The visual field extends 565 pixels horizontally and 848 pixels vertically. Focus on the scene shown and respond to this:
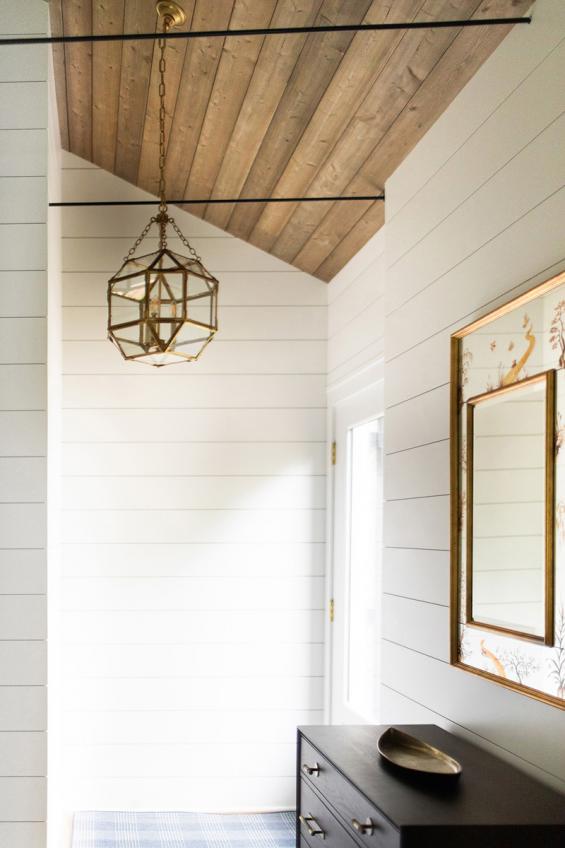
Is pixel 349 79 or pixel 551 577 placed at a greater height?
pixel 349 79

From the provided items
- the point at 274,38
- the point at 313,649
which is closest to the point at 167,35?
the point at 274,38

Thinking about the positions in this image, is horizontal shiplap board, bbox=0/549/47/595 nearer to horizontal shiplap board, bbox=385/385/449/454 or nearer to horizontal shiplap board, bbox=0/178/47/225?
horizontal shiplap board, bbox=0/178/47/225

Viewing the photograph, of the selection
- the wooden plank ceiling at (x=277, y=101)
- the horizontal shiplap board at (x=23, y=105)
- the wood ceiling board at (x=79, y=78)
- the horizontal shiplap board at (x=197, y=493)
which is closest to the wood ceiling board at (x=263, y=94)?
the wooden plank ceiling at (x=277, y=101)

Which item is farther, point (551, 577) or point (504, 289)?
point (504, 289)

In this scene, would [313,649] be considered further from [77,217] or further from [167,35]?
[167,35]

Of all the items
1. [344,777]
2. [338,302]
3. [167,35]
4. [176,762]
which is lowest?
[176,762]

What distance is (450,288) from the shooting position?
7.80ft

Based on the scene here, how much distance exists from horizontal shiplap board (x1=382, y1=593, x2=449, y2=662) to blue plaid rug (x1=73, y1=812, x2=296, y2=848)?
1316 millimetres

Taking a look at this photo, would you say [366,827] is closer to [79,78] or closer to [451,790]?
A: [451,790]

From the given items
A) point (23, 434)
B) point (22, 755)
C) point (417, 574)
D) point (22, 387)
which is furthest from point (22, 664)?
point (417, 574)

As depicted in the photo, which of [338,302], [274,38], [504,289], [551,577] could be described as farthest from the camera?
[338,302]

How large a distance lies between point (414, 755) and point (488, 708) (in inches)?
8.8

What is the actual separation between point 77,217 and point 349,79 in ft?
6.33

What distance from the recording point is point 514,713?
1.88 m
